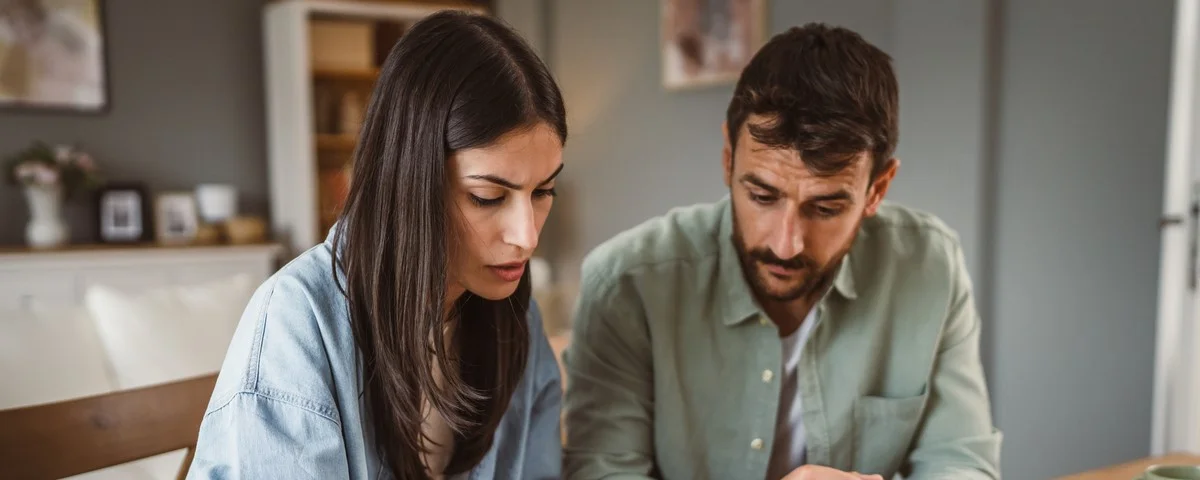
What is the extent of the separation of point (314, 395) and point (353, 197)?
0.20m

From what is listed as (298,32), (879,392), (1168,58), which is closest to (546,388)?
(879,392)

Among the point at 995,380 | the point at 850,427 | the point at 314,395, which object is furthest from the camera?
the point at 995,380

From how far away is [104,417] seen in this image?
1027 millimetres

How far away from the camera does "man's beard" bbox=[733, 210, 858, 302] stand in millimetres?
1159

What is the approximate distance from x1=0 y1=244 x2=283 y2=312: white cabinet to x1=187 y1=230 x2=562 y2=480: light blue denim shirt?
2744mm

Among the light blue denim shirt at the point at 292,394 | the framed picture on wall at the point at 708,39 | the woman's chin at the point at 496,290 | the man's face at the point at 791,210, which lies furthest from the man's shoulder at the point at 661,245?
the framed picture on wall at the point at 708,39

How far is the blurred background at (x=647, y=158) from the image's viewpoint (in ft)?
6.95

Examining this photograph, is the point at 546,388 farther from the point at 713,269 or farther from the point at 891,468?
the point at 891,468

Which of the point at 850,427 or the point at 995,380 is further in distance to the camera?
the point at 995,380

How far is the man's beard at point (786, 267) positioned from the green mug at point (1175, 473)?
448 mm

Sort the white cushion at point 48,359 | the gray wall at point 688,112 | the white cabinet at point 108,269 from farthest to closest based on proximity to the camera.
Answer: the white cabinet at point 108,269, the gray wall at point 688,112, the white cushion at point 48,359

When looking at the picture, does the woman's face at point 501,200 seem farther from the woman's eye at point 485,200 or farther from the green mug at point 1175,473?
the green mug at point 1175,473

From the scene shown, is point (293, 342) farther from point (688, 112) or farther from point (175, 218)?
point (175, 218)

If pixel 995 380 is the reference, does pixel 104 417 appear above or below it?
above
